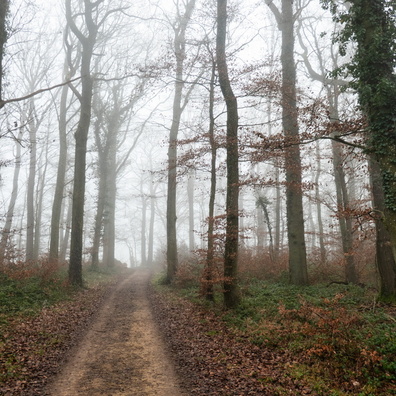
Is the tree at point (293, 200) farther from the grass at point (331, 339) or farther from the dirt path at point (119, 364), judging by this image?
the dirt path at point (119, 364)

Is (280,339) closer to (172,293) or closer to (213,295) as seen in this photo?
(213,295)

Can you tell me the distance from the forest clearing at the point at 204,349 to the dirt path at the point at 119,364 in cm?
2

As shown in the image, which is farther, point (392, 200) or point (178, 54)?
point (178, 54)

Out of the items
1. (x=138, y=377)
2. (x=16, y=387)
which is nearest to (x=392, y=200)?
→ (x=138, y=377)

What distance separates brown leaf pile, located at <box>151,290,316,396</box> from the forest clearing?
0.07 feet

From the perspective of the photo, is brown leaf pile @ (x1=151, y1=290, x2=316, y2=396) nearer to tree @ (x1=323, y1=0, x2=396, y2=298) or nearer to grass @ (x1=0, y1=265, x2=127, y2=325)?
tree @ (x1=323, y1=0, x2=396, y2=298)

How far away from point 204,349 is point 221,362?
0.79m

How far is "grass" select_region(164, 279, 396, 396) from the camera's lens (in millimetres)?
5047

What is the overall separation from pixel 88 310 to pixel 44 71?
19117mm

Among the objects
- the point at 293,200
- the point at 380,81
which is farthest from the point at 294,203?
the point at 380,81

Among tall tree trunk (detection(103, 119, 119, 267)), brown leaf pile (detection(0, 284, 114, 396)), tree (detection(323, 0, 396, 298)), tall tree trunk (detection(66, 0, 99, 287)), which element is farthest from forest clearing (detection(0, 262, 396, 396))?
Result: tall tree trunk (detection(103, 119, 119, 267))

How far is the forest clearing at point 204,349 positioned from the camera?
5055 mm

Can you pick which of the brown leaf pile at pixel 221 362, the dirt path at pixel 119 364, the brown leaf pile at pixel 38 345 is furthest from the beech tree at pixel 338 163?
the brown leaf pile at pixel 38 345

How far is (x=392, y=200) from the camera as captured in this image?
20.7 feet
